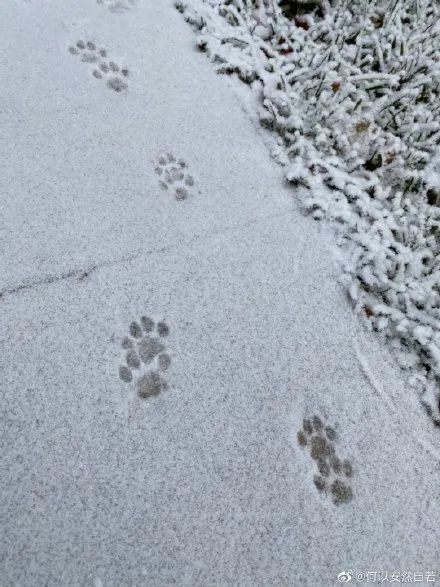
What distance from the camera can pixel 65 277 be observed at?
1901mm

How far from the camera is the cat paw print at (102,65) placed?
2.56 metres

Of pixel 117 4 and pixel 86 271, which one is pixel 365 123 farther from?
pixel 86 271

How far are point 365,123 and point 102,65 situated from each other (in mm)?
1642

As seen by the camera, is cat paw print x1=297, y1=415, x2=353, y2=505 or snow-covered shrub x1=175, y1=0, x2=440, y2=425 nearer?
cat paw print x1=297, y1=415, x2=353, y2=505

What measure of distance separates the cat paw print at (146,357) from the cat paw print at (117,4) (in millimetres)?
2239

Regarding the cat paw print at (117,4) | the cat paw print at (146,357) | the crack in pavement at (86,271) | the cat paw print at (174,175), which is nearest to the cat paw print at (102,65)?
the cat paw print at (117,4)

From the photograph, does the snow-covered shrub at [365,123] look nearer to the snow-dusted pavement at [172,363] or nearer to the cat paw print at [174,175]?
the snow-dusted pavement at [172,363]

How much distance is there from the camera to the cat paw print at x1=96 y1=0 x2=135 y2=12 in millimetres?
2863

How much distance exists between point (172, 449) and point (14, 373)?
665 millimetres

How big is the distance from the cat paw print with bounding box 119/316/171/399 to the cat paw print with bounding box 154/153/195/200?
0.77m

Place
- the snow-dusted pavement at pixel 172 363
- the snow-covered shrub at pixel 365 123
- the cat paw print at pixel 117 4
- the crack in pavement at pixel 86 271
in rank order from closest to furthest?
the snow-dusted pavement at pixel 172 363, the crack in pavement at pixel 86 271, the snow-covered shrub at pixel 365 123, the cat paw print at pixel 117 4

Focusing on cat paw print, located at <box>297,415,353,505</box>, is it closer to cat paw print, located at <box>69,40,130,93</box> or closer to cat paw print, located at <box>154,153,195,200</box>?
cat paw print, located at <box>154,153,195,200</box>

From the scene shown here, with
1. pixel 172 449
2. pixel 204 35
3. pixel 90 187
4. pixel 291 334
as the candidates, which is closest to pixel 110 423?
pixel 172 449

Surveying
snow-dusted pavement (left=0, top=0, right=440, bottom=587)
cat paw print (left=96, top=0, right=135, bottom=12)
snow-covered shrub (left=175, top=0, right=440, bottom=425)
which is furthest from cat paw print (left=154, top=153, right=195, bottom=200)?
cat paw print (left=96, top=0, right=135, bottom=12)
